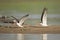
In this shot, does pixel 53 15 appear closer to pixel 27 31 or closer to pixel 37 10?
pixel 37 10

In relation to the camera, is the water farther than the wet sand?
Yes

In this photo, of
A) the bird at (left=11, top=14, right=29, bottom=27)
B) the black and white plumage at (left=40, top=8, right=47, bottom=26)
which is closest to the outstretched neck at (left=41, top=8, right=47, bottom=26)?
the black and white plumage at (left=40, top=8, right=47, bottom=26)

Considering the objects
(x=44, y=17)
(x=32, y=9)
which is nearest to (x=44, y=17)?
(x=44, y=17)

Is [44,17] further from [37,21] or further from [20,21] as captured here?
[20,21]

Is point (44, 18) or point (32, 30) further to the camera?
point (44, 18)

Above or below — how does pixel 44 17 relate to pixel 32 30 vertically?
above

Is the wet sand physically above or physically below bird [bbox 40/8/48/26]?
below

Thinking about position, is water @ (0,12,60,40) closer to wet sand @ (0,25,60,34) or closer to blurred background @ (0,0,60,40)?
blurred background @ (0,0,60,40)

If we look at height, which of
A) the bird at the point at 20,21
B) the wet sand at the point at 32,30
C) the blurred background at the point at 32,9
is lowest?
the wet sand at the point at 32,30

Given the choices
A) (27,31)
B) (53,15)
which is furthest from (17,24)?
(53,15)

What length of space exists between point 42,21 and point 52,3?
179mm

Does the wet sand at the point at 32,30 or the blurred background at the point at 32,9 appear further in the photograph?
the blurred background at the point at 32,9

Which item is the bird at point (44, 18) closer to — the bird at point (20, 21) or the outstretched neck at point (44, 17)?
the outstretched neck at point (44, 17)

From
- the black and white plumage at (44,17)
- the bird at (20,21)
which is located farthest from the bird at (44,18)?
the bird at (20,21)
